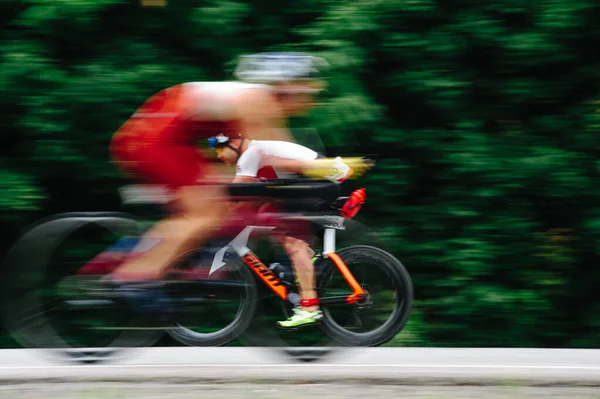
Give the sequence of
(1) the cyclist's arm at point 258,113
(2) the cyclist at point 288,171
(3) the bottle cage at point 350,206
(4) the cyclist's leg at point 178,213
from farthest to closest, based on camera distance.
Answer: (3) the bottle cage at point 350,206, (2) the cyclist at point 288,171, (4) the cyclist's leg at point 178,213, (1) the cyclist's arm at point 258,113

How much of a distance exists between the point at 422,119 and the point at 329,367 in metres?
3.21

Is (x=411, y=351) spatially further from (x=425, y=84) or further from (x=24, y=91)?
(x=24, y=91)

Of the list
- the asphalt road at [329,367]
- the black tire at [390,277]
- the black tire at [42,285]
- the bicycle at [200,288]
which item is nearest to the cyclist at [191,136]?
the bicycle at [200,288]

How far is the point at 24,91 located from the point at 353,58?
2.39m

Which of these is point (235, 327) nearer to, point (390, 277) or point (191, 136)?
point (390, 277)

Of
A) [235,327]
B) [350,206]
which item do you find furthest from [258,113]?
[235,327]

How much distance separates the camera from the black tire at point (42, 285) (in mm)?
4883

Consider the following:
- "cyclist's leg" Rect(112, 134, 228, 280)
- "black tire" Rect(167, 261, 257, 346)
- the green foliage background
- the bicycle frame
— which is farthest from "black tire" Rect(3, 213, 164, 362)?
the green foliage background

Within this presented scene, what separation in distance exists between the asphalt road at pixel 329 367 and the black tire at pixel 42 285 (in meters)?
0.08

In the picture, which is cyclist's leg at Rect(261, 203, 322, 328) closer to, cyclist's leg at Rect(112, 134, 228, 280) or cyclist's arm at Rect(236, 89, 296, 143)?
cyclist's leg at Rect(112, 134, 228, 280)

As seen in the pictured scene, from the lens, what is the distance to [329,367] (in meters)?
4.88

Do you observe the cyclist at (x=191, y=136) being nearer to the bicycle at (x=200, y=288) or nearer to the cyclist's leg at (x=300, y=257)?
the bicycle at (x=200, y=288)

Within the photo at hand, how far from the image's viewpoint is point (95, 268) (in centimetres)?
483

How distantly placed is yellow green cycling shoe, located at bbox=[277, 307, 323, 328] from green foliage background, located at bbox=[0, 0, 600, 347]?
2029 millimetres
